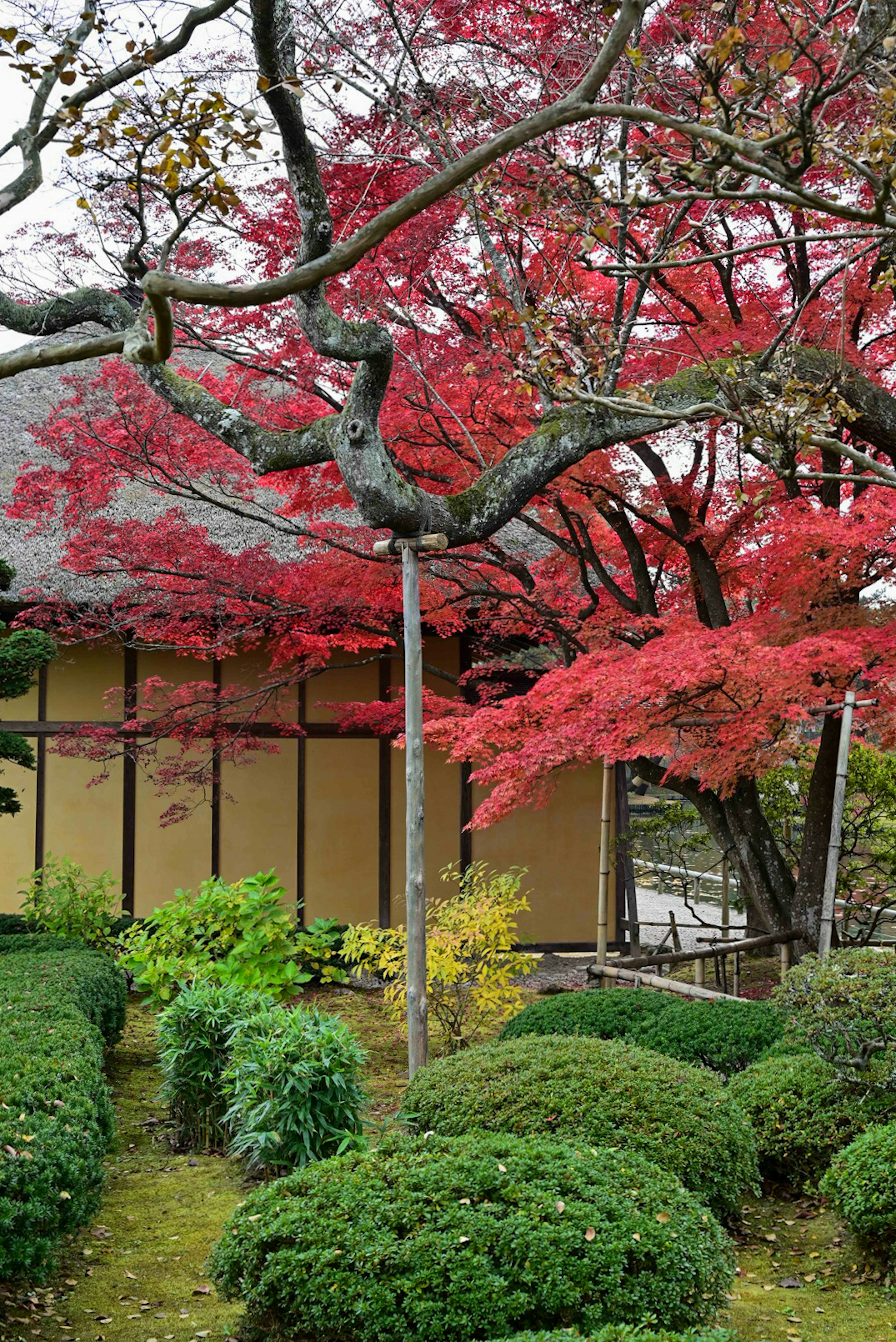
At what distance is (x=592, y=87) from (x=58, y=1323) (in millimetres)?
4272

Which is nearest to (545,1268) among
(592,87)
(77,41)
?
(592,87)

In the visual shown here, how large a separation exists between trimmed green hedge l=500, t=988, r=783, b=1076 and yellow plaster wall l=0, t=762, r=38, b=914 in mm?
5374

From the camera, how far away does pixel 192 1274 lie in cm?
426

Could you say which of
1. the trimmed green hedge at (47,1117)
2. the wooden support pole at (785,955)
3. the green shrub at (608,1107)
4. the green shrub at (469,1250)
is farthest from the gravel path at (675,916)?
the green shrub at (469,1250)

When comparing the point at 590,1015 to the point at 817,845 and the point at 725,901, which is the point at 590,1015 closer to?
the point at 817,845

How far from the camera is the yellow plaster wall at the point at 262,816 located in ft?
34.2

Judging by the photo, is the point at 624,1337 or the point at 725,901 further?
the point at 725,901

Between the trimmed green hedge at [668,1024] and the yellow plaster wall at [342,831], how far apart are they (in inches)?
169

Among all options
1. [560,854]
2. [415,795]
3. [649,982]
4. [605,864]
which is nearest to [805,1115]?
[415,795]

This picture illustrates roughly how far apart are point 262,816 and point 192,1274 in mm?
6333

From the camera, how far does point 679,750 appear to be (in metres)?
7.84

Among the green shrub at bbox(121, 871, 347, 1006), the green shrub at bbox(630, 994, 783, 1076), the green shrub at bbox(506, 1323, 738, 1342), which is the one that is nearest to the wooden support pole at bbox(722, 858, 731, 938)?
the green shrub at bbox(630, 994, 783, 1076)

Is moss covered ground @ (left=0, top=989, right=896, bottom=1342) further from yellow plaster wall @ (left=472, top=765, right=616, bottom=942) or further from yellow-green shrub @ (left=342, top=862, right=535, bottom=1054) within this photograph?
yellow plaster wall @ (left=472, top=765, right=616, bottom=942)

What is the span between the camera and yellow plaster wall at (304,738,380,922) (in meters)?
10.6
